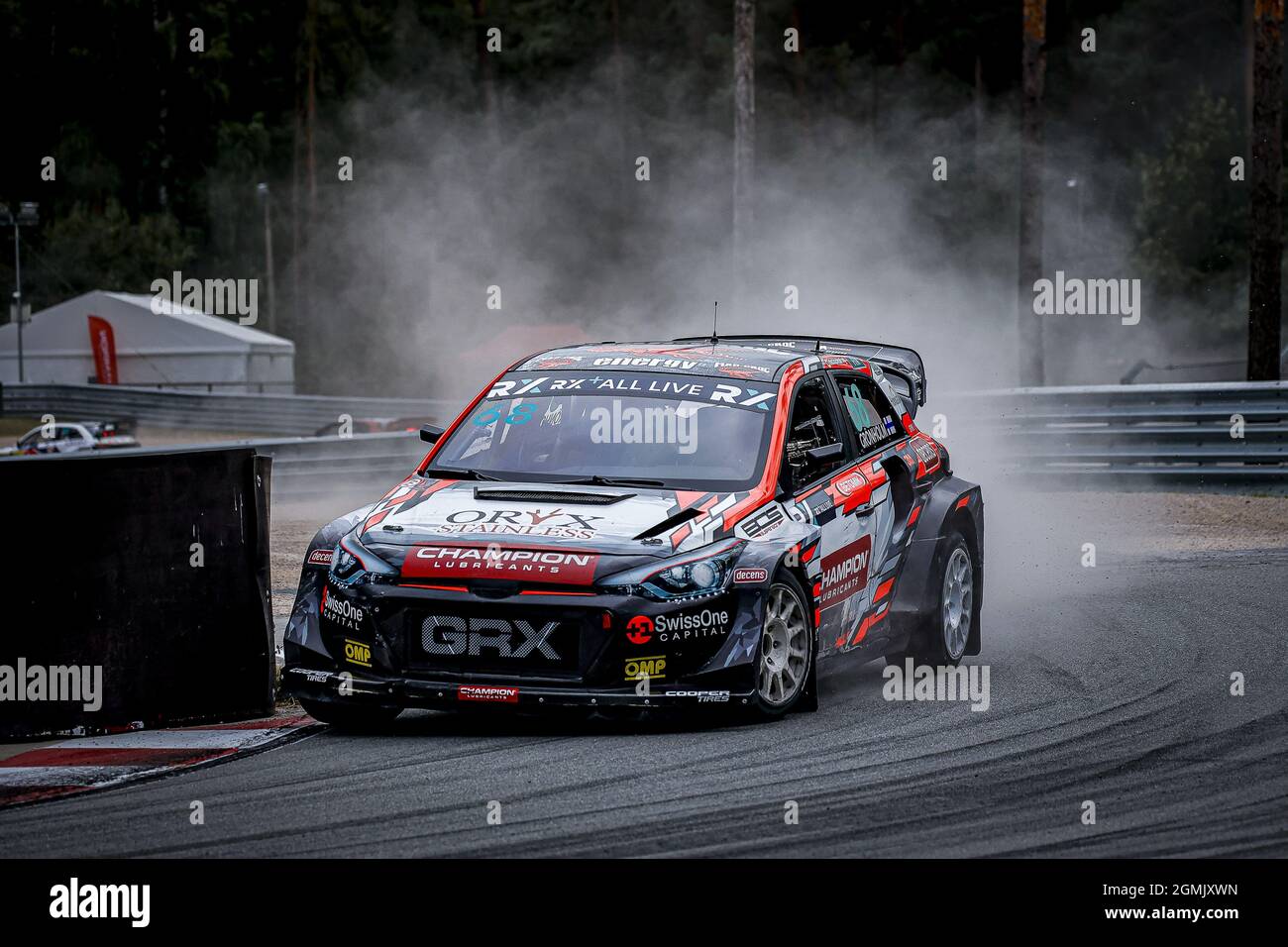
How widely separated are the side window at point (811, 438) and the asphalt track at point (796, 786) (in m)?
0.91

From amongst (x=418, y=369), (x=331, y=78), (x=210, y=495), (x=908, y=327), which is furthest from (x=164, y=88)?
(x=210, y=495)

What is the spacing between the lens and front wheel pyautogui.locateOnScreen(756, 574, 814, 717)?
24.3 feet

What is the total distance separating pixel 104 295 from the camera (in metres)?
55.5

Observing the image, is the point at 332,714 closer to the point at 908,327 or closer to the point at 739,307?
the point at 739,307

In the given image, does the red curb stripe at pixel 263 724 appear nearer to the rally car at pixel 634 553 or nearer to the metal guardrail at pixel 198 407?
the rally car at pixel 634 553

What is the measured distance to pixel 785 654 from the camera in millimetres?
7609

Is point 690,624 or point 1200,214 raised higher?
point 1200,214

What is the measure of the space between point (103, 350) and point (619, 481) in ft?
163

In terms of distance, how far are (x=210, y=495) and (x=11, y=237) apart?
2962 inches

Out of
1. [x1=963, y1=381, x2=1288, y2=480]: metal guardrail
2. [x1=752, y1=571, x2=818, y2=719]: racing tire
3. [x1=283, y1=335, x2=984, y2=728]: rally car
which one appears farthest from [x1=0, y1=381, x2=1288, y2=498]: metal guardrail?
[x1=752, y1=571, x2=818, y2=719]: racing tire

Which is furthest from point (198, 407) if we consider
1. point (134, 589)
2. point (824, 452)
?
point (824, 452)

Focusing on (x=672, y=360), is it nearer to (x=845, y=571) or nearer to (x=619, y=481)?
(x=619, y=481)

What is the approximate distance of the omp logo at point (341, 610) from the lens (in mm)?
7379
